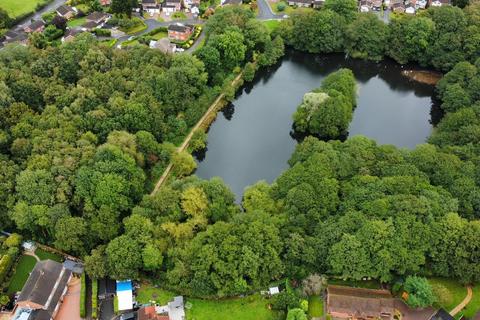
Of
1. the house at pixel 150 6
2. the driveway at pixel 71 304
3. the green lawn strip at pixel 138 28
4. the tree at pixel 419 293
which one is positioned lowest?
the driveway at pixel 71 304

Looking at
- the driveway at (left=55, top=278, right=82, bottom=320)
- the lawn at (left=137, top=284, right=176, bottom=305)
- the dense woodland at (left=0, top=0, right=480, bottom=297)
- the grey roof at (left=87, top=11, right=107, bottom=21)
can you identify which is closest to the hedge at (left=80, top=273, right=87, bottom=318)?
the driveway at (left=55, top=278, right=82, bottom=320)

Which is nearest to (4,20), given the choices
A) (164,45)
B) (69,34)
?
(69,34)

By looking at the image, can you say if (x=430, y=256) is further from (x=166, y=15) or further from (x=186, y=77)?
(x=166, y=15)

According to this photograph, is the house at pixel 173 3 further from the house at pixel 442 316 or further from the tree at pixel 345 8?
the house at pixel 442 316

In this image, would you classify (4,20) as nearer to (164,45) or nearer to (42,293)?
(164,45)

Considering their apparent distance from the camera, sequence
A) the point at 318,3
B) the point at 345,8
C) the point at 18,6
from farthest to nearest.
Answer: the point at 18,6, the point at 318,3, the point at 345,8

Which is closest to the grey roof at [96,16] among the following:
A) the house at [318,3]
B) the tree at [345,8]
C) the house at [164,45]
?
the house at [164,45]
